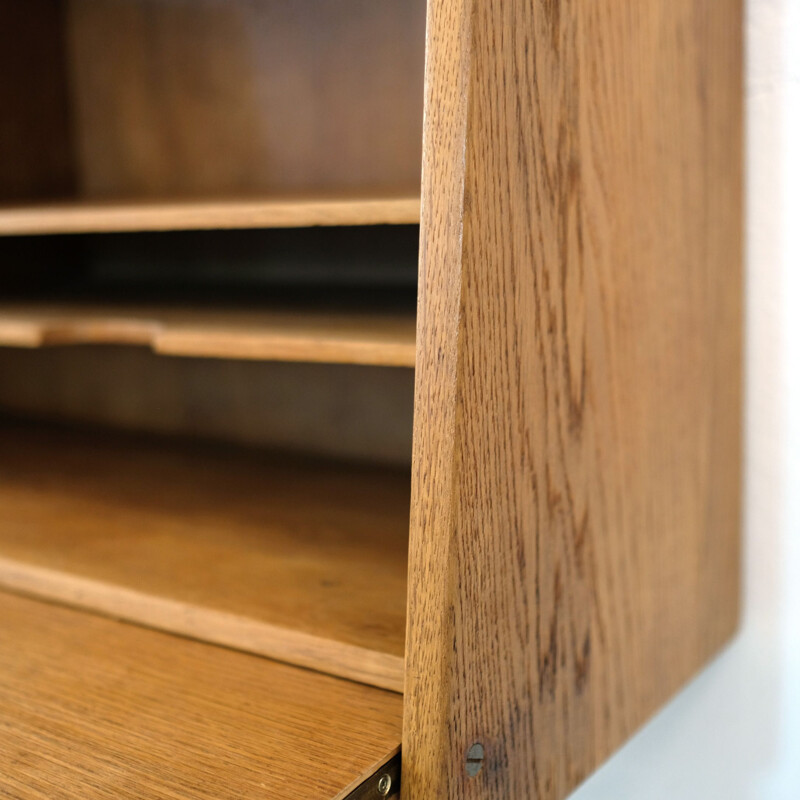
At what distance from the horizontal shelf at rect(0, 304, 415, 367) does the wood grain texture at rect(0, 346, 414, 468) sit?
245mm

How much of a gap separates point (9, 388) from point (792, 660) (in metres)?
1.05

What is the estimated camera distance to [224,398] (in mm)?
1090

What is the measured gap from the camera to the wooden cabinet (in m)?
0.42

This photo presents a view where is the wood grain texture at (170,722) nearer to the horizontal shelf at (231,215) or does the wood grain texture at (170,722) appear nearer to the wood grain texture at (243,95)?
the horizontal shelf at (231,215)

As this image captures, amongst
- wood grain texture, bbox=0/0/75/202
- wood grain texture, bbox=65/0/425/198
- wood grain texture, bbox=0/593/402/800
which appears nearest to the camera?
wood grain texture, bbox=0/593/402/800

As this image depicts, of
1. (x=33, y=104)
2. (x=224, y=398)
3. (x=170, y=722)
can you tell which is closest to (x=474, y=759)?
(x=170, y=722)

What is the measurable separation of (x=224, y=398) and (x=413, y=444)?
70 cm

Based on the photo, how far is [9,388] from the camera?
1281 millimetres

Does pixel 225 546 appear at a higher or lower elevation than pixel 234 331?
lower

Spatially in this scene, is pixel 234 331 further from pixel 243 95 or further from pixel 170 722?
pixel 243 95

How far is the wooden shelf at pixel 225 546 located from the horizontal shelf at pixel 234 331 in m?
0.15

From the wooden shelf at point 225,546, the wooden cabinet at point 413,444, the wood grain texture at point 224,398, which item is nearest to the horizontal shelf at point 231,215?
the wooden cabinet at point 413,444

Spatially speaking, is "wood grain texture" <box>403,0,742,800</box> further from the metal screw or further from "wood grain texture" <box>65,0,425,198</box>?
"wood grain texture" <box>65,0,425,198</box>

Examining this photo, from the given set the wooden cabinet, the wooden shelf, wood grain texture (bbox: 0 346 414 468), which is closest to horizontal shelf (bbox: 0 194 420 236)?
the wooden cabinet
